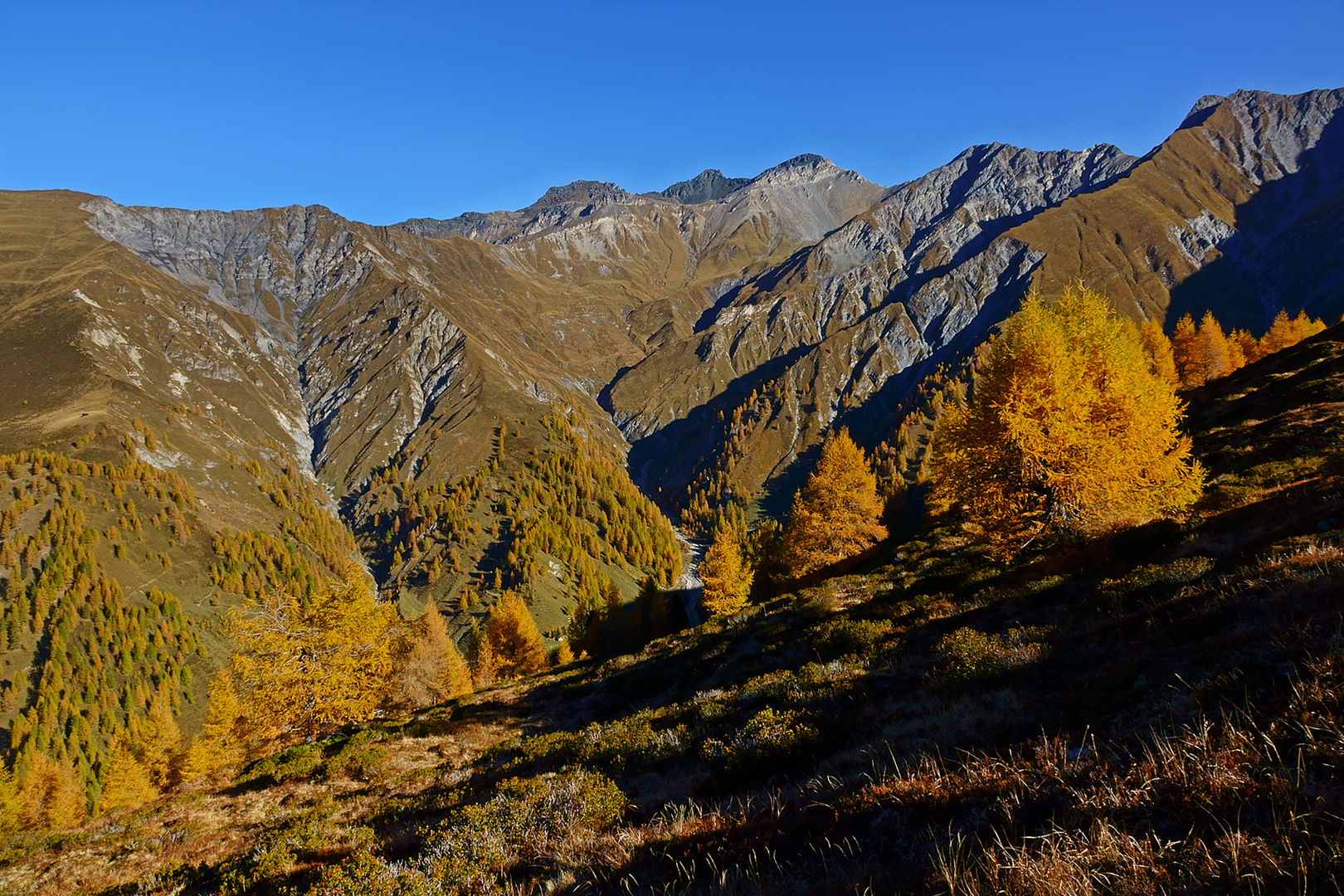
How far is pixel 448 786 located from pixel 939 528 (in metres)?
36.4

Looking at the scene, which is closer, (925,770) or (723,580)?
(925,770)

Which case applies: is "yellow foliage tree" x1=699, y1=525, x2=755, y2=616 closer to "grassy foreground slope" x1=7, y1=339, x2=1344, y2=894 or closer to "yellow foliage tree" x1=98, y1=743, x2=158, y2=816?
"grassy foreground slope" x1=7, y1=339, x2=1344, y2=894

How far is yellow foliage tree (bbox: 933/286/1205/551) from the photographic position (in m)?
20.7

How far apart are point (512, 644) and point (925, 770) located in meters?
71.6

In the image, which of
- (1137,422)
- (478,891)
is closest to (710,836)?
(478,891)

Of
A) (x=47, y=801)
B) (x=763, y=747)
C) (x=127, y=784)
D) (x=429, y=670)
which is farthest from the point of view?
(x=47, y=801)

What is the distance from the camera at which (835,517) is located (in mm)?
50375

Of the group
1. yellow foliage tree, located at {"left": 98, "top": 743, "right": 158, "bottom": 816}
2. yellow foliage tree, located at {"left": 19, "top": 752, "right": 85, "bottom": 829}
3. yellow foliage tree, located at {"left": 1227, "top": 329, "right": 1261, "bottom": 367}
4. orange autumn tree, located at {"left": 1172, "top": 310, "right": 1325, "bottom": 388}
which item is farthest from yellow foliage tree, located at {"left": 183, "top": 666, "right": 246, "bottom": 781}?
yellow foliage tree, located at {"left": 1227, "top": 329, "right": 1261, "bottom": 367}

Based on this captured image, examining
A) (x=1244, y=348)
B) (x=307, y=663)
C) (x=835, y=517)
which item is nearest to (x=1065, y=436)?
(x=835, y=517)

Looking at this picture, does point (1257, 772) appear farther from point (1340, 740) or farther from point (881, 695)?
point (881, 695)

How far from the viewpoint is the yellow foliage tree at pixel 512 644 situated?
2736 inches

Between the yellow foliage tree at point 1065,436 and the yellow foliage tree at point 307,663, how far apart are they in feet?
115

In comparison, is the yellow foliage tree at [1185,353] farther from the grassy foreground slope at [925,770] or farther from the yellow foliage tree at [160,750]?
the yellow foliage tree at [160,750]

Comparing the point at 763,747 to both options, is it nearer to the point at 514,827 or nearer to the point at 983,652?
the point at 514,827
